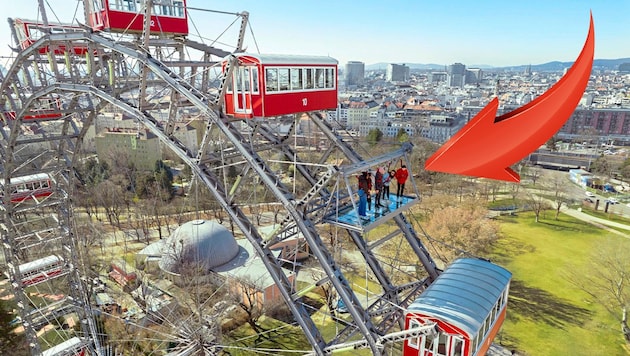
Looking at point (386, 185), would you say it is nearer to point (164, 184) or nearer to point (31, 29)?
point (31, 29)

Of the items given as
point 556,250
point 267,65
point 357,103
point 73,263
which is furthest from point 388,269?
point 357,103

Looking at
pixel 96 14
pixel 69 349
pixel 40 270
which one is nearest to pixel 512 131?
pixel 96 14

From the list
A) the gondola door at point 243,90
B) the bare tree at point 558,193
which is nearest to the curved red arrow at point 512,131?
the gondola door at point 243,90

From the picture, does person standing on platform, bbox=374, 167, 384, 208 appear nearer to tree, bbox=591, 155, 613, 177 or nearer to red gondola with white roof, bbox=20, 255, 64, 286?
red gondola with white roof, bbox=20, 255, 64, 286

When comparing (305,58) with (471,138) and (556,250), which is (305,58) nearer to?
(471,138)

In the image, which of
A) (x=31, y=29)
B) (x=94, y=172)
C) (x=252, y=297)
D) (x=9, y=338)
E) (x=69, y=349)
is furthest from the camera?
(x=94, y=172)

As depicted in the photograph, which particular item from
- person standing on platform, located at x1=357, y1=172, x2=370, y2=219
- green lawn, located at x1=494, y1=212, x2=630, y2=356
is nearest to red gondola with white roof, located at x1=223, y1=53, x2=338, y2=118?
person standing on platform, located at x1=357, y1=172, x2=370, y2=219
